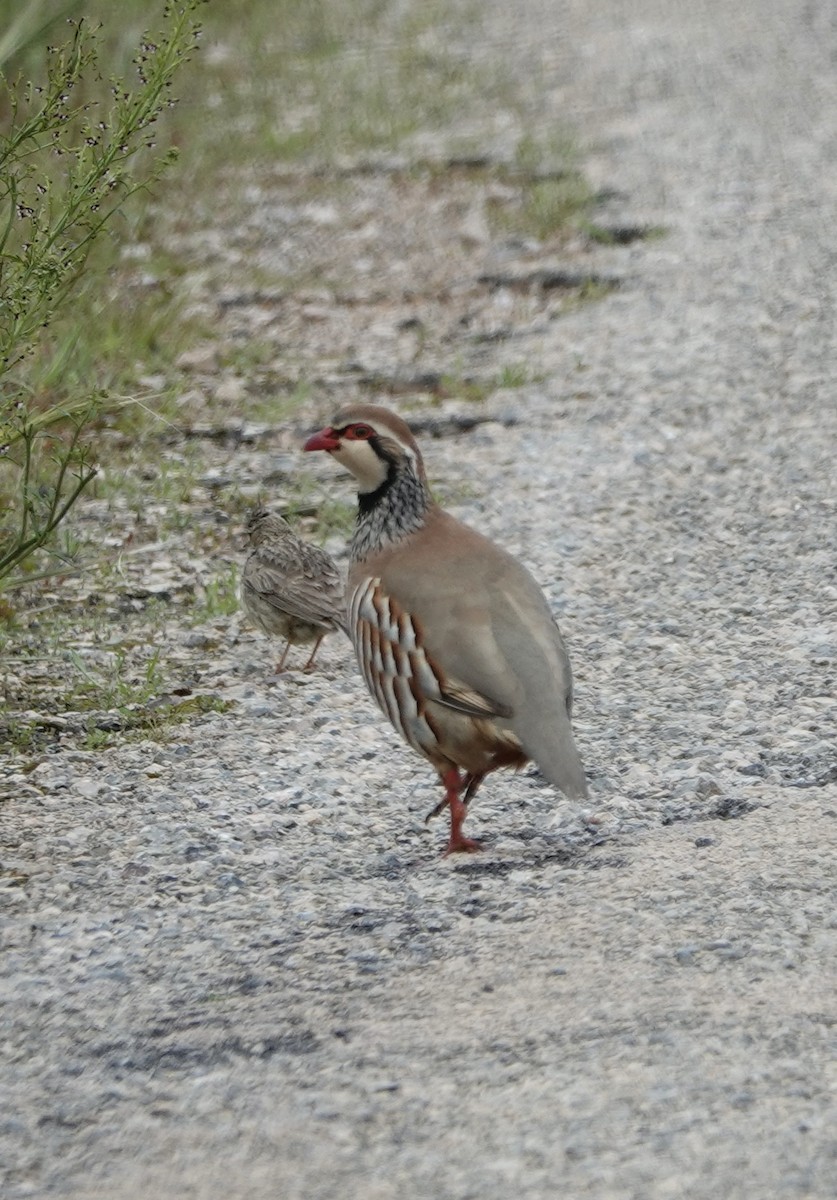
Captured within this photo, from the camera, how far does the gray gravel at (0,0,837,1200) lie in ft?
11.6

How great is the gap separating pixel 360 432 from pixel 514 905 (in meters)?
1.48

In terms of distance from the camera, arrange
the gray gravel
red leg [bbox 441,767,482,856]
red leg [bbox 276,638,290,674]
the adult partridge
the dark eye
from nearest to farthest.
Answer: the gray gravel
the adult partridge
red leg [bbox 441,767,482,856]
the dark eye
red leg [bbox 276,638,290,674]

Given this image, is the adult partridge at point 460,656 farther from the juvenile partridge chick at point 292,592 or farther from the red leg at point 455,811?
the juvenile partridge chick at point 292,592

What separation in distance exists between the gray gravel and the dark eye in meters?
0.89

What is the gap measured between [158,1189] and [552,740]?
1546 millimetres

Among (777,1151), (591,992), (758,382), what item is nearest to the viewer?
(777,1151)

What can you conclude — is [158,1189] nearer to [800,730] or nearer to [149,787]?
[149,787]

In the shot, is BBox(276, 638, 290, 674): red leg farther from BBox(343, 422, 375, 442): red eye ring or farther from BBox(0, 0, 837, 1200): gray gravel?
BBox(343, 422, 375, 442): red eye ring

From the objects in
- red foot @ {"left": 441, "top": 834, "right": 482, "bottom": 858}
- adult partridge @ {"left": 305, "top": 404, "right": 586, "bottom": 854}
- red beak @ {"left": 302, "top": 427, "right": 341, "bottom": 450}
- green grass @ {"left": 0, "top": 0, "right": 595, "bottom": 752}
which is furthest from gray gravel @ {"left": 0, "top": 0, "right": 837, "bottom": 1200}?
red beak @ {"left": 302, "top": 427, "right": 341, "bottom": 450}

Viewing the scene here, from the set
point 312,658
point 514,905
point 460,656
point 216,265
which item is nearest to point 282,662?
point 312,658

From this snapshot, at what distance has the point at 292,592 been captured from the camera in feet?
20.3

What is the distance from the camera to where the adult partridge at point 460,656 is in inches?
182

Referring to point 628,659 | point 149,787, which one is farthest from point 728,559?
point 149,787

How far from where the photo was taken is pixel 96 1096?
3.80 m
